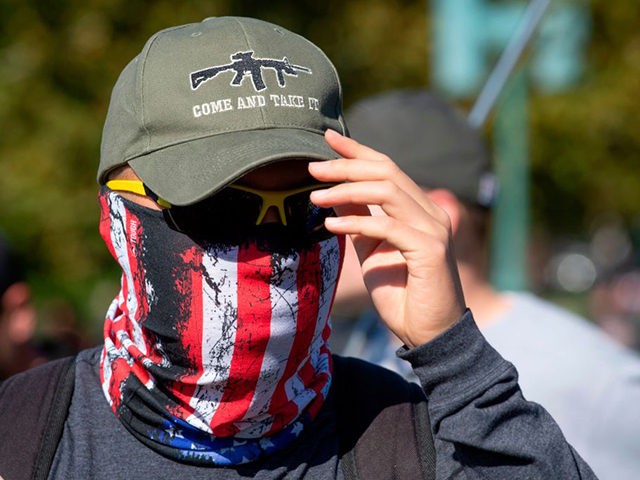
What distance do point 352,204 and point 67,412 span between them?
70cm

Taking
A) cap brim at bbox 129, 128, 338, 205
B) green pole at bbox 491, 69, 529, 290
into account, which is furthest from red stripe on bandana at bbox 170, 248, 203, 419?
green pole at bbox 491, 69, 529, 290

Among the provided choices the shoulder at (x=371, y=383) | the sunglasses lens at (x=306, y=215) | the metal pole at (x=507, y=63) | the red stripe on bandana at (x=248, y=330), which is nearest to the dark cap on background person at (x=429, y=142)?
the metal pole at (x=507, y=63)

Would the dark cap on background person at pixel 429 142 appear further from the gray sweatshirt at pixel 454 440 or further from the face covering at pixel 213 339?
the gray sweatshirt at pixel 454 440

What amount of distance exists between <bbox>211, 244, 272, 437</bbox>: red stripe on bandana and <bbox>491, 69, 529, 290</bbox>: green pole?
5239mm

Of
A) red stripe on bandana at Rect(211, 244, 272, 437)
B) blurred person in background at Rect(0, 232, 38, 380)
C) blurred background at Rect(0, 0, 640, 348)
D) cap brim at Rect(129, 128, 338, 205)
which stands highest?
cap brim at Rect(129, 128, 338, 205)

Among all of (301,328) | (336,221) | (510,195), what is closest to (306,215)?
(336,221)

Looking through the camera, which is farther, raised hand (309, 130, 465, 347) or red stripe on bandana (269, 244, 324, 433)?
red stripe on bandana (269, 244, 324, 433)

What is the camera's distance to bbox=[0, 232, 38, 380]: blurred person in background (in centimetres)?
506

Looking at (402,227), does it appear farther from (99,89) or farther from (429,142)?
(99,89)

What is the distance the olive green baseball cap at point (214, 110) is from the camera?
195 cm

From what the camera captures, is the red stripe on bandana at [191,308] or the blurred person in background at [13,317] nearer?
the red stripe on bandana at [191,308]

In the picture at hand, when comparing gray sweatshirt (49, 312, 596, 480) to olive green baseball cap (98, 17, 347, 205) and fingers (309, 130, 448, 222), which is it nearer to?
fingers (309, 130, 448, 222)

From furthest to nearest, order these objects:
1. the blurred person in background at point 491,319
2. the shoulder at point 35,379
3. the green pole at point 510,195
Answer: the green pole at point 510,195, the blurred person in background at point 491,319, the shoulder at point 35,379

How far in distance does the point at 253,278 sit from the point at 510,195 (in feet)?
20.5
